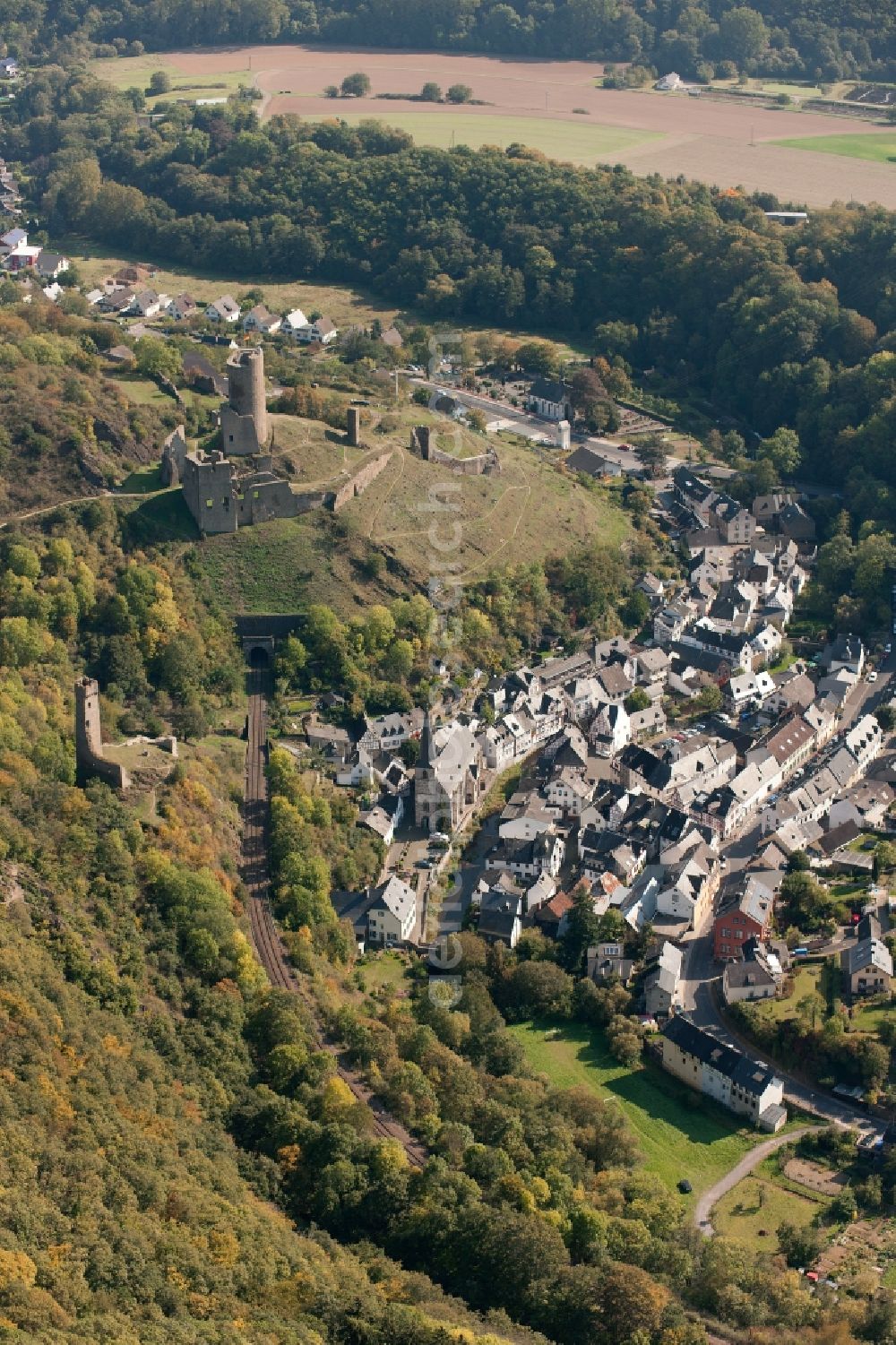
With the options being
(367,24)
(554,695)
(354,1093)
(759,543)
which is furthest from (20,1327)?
(367,24)

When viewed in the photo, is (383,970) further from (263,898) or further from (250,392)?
(250,392)

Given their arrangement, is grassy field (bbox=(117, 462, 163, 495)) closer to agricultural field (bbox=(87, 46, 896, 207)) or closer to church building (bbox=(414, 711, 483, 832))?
church building (bbox=(414, 711, 483, 832))

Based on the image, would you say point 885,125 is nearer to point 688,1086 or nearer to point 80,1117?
point 688,1086

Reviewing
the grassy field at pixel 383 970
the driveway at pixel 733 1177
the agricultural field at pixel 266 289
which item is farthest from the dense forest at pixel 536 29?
the driveway at pixel 733 1177

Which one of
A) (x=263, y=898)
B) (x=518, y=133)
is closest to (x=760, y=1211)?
(x=263, y=898)

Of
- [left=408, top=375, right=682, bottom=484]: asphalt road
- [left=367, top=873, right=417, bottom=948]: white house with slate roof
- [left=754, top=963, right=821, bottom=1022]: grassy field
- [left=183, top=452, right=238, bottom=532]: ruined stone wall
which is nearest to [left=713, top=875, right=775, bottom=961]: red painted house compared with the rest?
[left=754, top=963, right=821, bottom=1022]: grassy field

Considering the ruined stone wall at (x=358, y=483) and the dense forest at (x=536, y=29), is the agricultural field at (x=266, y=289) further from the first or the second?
the dense forest at (x=536, y=29)
